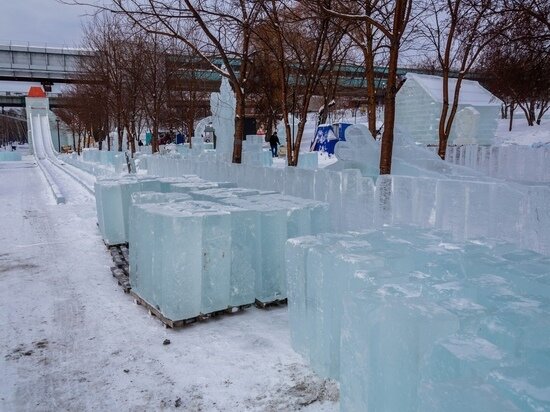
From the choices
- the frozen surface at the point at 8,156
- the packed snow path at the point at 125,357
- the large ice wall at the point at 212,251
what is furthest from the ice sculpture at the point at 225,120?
the frozen surface at the point at 8,156

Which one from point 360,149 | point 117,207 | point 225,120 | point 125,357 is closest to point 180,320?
point 125,357

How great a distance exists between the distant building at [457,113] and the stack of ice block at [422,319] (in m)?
22.5

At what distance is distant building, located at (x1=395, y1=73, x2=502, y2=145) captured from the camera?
2419 centimetres

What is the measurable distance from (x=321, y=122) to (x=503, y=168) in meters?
17.1

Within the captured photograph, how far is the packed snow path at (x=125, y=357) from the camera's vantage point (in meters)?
2.84

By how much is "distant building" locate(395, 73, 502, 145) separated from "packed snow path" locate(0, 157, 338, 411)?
73.1ft

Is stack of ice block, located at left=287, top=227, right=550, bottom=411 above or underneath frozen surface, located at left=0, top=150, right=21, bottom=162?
above

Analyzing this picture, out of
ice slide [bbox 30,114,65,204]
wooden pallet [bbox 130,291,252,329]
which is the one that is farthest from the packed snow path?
ice slide [bbox 30,114,65,204]

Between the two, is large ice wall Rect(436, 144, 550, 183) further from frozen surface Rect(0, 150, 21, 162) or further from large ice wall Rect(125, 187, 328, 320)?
frozen surface Rect(0, 150, 21, 162)

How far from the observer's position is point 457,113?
24.7 meters

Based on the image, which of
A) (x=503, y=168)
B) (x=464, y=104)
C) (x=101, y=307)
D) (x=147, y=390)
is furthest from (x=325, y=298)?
(x=464, y=104)

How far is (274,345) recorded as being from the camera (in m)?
3.57

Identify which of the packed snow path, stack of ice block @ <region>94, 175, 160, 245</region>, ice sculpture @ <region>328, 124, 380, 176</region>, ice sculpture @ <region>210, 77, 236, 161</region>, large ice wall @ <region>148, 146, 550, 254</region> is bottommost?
the packed snow path

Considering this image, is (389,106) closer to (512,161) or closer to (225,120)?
(512,161)
